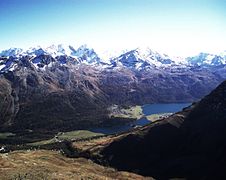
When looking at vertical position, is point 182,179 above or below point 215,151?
below

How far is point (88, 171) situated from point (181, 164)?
167 feet

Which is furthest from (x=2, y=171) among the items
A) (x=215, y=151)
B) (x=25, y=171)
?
(x=215, y=151)

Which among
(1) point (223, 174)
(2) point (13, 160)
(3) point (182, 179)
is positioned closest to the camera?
(1) point (223, 174)

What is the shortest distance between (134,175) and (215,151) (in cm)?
4578

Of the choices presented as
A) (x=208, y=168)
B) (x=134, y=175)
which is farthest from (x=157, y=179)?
(x=208, y=168)

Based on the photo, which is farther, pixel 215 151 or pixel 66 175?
pixel 215 151

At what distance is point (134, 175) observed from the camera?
191750 mm

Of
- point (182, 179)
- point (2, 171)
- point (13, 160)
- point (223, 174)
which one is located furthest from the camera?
point (13, 160)

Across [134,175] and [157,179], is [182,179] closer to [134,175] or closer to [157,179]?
[157,179]

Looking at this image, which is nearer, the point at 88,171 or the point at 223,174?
the point at 223,174

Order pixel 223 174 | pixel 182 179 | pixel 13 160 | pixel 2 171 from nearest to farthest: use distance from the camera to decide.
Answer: pixel 2 171, pixel 223 174, pixel 182 179, pixel 13 160

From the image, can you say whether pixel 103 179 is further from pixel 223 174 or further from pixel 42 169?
pixel 223 174

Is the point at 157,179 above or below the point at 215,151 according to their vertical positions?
below

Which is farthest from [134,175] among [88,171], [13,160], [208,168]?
[13,160]
